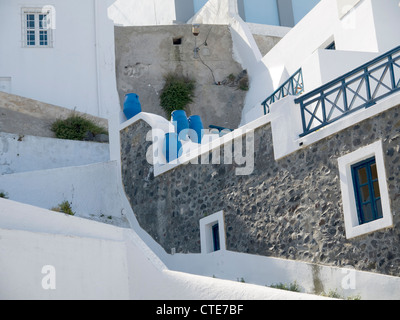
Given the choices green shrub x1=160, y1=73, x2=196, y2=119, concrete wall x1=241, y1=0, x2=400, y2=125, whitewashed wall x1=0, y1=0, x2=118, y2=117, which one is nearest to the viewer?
concrete wall x1=241, y1=0, x2=400, y2=125

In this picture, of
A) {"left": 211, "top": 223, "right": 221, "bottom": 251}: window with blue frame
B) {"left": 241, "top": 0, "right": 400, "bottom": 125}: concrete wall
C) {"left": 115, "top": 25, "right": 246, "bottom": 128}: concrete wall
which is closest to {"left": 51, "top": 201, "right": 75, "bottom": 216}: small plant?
{"left": 211, "top": 223, "right": 221, "bottom": 251}: window with blue frame

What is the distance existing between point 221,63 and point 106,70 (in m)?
3.60

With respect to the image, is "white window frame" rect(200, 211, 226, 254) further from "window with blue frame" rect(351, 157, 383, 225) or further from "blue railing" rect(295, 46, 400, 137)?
"window with blue frame" rect(351, 157, 383, 225)

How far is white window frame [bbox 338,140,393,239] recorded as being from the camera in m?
10.8

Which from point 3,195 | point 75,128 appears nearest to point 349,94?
point 3,195

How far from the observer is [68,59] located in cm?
2175

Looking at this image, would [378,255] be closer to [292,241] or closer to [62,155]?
[292,241]

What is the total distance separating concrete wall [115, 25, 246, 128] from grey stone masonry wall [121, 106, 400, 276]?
6.48 metres

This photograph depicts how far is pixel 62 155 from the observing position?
712 inches

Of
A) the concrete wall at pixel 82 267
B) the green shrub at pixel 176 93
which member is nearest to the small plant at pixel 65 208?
the concrete wall at pixel 82 267

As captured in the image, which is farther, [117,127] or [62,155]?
[62,155]

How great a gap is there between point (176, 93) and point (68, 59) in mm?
3257
